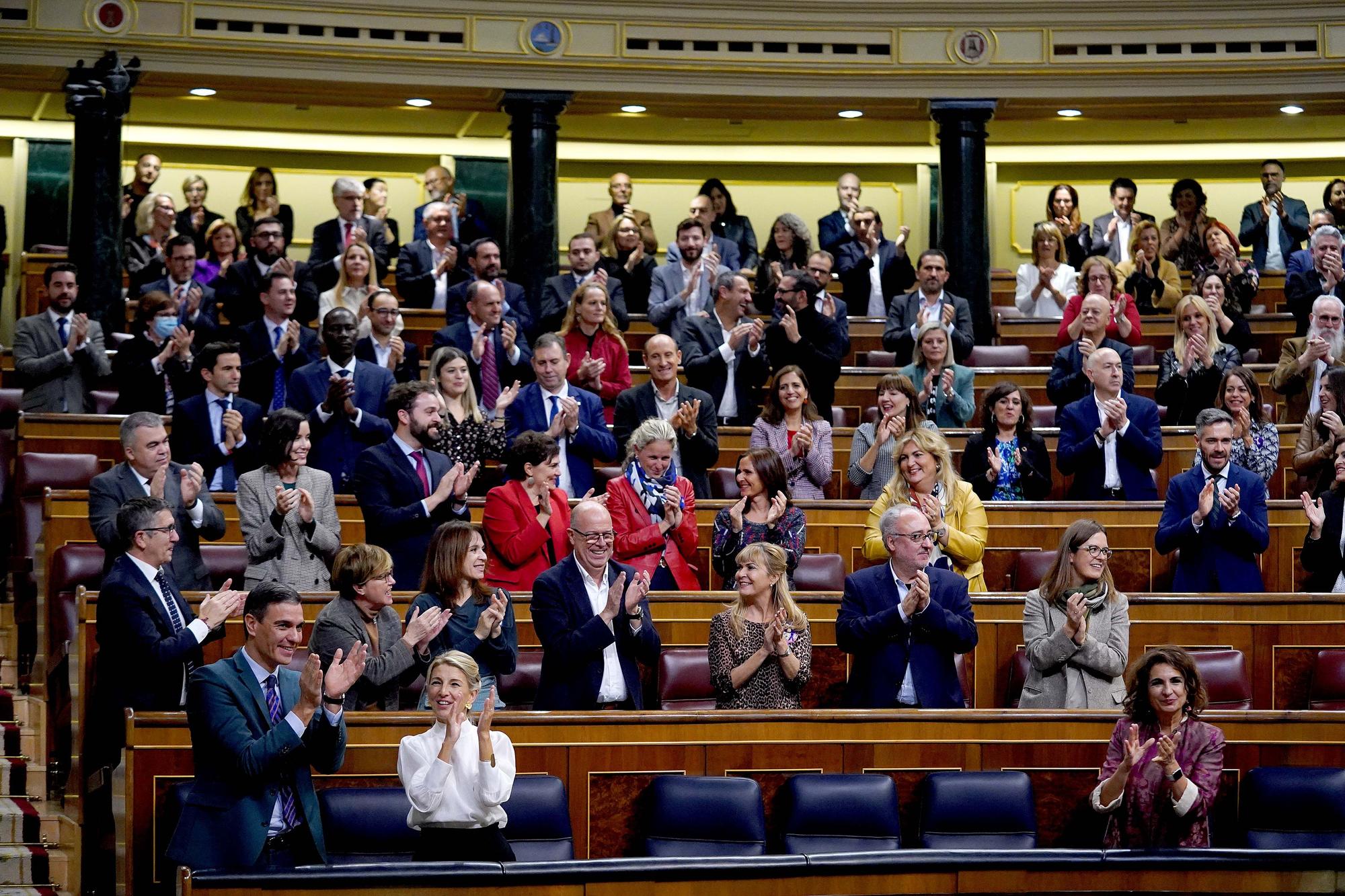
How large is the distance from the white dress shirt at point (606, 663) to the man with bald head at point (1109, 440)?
239 centimetres

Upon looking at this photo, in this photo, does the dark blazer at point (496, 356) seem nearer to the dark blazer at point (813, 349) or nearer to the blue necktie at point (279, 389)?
the blue necktie at point (279, 389)

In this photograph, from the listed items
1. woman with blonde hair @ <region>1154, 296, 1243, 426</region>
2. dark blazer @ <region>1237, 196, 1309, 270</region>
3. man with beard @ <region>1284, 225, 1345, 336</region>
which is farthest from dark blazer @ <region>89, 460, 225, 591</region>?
dark blazer @ <region>1237, 196, 1309, 270</region>

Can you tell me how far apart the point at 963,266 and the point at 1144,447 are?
3.37 metres

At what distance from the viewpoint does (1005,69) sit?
1025 cm

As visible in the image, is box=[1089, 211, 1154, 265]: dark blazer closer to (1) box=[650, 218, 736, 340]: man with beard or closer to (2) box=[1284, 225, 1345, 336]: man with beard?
(2) box=[1284, 225, 1345, 336]: man with beard

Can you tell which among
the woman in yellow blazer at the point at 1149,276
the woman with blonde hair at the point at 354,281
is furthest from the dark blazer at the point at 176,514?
the woman in yellow blazer at the point at 1149,276

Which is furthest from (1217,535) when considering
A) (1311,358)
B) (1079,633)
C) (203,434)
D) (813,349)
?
(203,434)

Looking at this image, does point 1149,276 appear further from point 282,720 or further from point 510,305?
point 282,720

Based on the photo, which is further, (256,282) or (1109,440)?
(256,282)

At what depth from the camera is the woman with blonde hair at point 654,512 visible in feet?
19.3

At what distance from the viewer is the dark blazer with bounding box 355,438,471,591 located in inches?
236

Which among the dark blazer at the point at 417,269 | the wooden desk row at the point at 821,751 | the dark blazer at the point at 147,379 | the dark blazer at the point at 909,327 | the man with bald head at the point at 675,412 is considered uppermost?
the dark blazer at the point at 417,269

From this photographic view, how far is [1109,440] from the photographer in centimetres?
694

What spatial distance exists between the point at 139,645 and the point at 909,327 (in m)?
4.38
